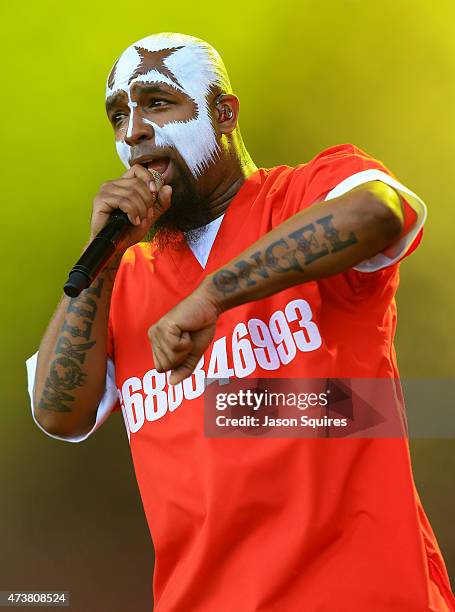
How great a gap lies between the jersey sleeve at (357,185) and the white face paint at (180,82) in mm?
204

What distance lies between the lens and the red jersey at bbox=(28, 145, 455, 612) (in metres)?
1.13

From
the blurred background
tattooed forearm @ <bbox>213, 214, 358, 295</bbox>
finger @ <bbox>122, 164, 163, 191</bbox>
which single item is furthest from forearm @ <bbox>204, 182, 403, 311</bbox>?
the blurred background

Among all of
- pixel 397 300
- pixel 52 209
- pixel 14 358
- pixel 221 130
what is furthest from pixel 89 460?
pixel 221 130

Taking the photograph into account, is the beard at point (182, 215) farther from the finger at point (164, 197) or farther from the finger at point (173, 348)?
the finger at point (173, 348)

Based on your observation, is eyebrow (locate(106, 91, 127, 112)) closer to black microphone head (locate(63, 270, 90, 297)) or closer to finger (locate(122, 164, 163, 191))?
finger (locate(122, 164, 163, 191))

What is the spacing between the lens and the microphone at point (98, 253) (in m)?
1.02

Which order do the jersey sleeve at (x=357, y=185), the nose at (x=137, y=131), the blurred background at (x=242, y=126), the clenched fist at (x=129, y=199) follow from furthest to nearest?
1. the blurred background at (x=242, y=126)
2. the nose at (x=137, y=131)
3. the clenched fist at (x=129, y=199)
4. the jersey sleeve at (x=357, y=185)

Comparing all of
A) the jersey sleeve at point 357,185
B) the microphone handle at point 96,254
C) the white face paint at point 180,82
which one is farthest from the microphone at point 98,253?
the jersey sleeve at point 357,185

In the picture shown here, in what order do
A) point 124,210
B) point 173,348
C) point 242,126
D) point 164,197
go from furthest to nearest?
point 242,126 < point 164,197 < point 124,210 < point 173,348

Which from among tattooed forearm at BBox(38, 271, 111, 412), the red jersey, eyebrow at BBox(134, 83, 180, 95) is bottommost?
the red jersey

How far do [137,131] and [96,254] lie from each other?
33 cm

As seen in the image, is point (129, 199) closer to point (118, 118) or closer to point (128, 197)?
point (128, 197)

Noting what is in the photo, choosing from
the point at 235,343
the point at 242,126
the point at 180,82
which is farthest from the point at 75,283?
the point at 242,126

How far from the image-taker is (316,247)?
1.02 m
